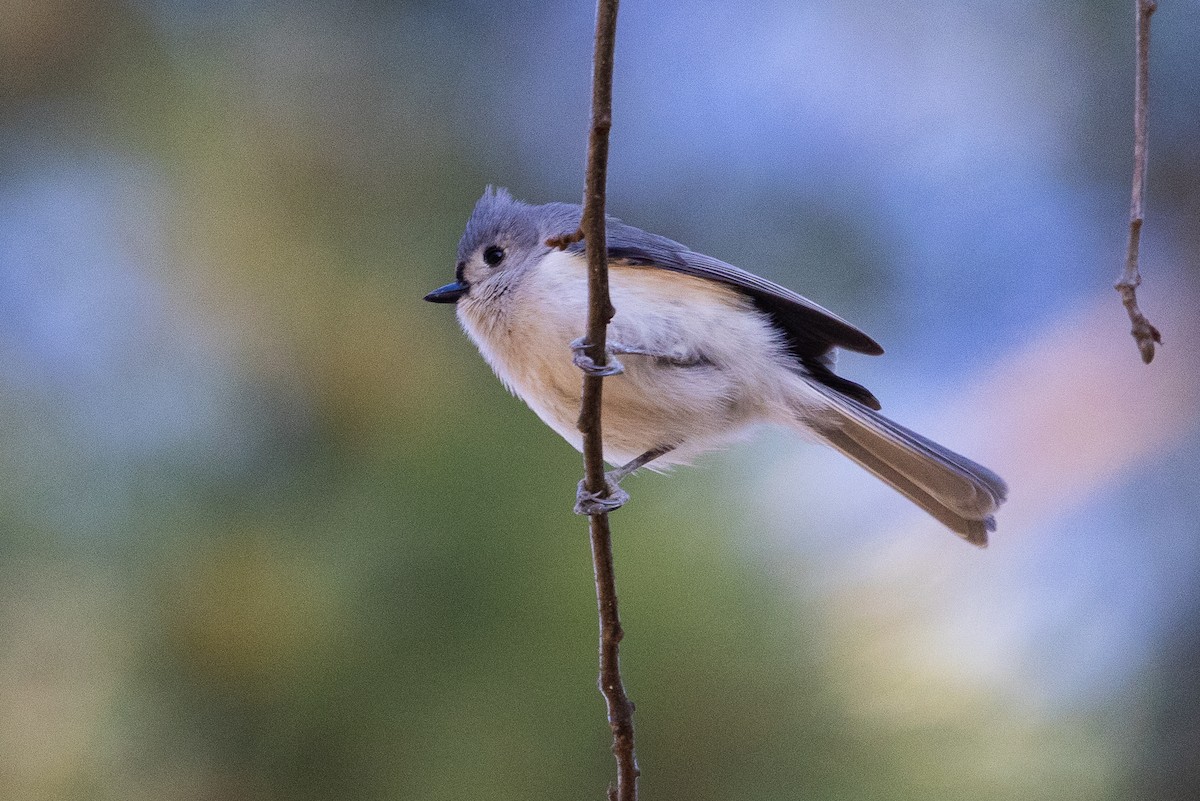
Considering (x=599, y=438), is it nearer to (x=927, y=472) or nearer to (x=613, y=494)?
(x=613, y=494)

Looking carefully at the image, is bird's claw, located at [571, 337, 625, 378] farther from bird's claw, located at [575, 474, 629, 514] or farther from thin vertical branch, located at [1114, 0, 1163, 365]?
thin vertical branch, located at [1114, 0, 1163, 365]

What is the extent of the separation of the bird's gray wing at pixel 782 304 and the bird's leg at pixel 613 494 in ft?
0.88

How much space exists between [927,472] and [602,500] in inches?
23.3

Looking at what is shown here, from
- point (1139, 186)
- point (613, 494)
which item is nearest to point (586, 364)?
point (613, 494)

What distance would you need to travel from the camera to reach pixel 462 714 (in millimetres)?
1481

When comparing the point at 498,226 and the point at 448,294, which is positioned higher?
the point at 498,226

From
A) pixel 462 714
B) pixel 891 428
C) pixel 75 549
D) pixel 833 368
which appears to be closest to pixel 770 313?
pixel 833 368

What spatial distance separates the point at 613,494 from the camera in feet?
4.19

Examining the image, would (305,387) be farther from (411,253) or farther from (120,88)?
(120,88)

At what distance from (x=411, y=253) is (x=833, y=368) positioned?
0.74 m

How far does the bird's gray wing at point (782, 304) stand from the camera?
1.56m

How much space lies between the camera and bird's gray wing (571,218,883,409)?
1560 millimetres

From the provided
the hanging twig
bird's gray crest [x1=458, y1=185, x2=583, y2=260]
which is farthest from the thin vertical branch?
bird's gray crest [x1=458, y1=185, x2=583, y2=260]

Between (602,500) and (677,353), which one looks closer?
(602,500)
